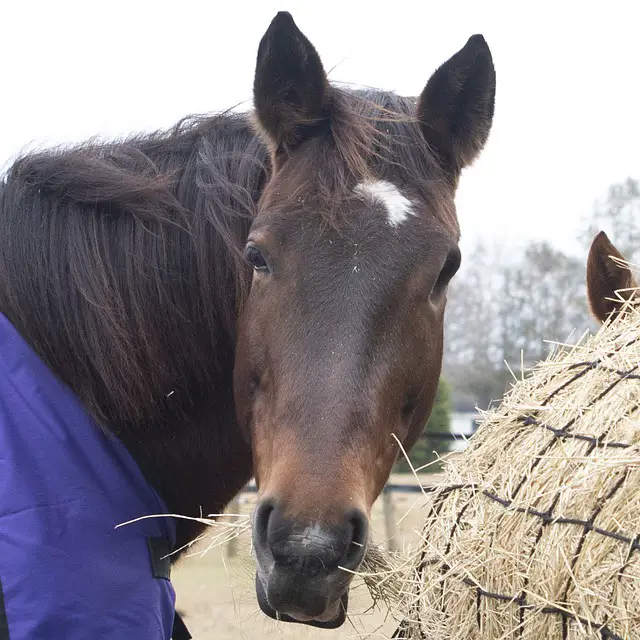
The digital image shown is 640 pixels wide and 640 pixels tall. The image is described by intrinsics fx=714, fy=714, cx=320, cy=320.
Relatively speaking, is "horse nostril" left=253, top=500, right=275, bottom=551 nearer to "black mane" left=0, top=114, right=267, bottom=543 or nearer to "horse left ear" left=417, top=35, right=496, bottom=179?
"black mane" left=0, top=114, right=267, bottom=543

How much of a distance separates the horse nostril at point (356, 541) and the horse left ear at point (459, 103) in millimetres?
1355

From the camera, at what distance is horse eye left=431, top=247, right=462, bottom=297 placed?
7.75ft

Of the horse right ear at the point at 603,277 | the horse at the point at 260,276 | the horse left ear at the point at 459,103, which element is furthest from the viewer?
the horse right ear at the point at 603,277

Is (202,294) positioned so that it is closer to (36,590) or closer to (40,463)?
(40,463)

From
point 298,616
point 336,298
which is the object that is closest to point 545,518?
point 298,616

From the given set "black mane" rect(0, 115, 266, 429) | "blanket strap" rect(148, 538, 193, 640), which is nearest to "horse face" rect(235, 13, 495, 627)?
"black mane" rect(0, 115, 266, 429)

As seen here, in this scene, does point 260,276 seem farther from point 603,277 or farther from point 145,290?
point 603,277

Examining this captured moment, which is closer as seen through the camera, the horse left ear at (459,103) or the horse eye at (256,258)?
the horse eye at (256,258)

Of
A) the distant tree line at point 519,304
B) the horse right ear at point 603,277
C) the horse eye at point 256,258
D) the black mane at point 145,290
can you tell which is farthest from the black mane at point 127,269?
the distant tree line at point 519,304

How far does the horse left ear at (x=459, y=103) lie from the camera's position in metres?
2.56

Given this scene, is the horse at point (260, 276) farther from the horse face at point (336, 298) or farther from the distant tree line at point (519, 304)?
the distant tree line at point (519, 304)

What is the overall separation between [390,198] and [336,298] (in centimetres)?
43

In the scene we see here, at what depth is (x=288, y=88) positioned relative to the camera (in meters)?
2.55

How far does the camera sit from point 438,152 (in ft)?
8.50
